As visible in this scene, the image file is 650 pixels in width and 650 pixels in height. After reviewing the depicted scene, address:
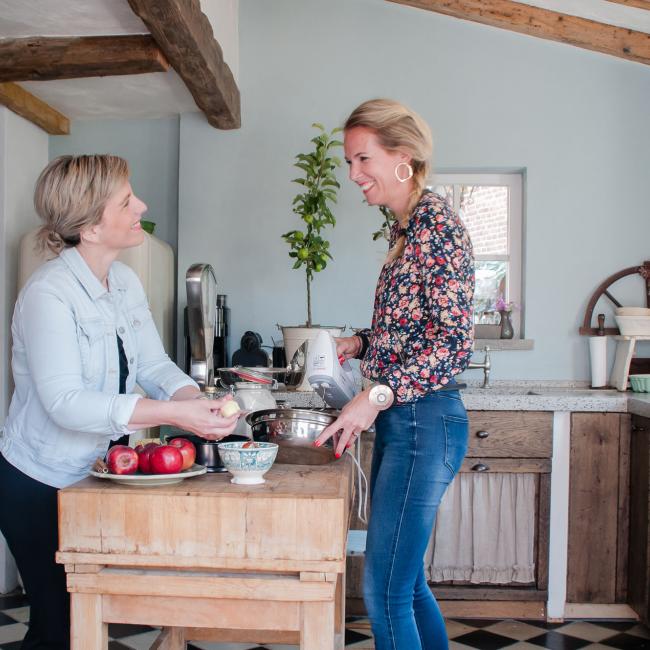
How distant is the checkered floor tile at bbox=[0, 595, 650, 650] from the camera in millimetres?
3146

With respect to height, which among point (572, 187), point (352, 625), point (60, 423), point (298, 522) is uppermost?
point (572, 187)

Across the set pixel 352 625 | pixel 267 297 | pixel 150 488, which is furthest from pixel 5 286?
pixel 150 488

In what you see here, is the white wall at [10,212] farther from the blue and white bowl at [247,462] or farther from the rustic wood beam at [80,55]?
the blue and white bowl at [247,462]

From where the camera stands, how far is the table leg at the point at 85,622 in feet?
5.08

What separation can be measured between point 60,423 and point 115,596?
0.37 metres

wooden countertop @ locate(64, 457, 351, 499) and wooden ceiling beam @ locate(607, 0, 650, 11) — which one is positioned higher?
wooden ceiling beam @ locate(607, 0, 650, 11)

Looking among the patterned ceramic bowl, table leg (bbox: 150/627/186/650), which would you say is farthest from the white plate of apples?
the patterned ceramic bowl

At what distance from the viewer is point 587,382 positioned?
13.5 ft

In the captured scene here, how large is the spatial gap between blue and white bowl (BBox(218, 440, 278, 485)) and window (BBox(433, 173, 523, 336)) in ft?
9.27

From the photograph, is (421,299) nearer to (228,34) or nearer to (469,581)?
(469,581)

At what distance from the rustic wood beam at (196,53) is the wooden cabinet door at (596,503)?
7.08 feet

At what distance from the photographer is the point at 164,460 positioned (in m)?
1.61

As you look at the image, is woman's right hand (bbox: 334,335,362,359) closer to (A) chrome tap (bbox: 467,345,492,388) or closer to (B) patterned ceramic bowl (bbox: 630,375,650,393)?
(A) chrome tap (bbox: 467,345,492,388)

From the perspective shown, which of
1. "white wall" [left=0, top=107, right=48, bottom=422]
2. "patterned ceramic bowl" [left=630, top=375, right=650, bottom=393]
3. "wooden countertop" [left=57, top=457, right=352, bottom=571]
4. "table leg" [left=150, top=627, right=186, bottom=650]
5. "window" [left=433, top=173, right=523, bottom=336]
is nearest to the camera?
"wooden countertop" [left=57, top=457, right=352, bottom=571]
